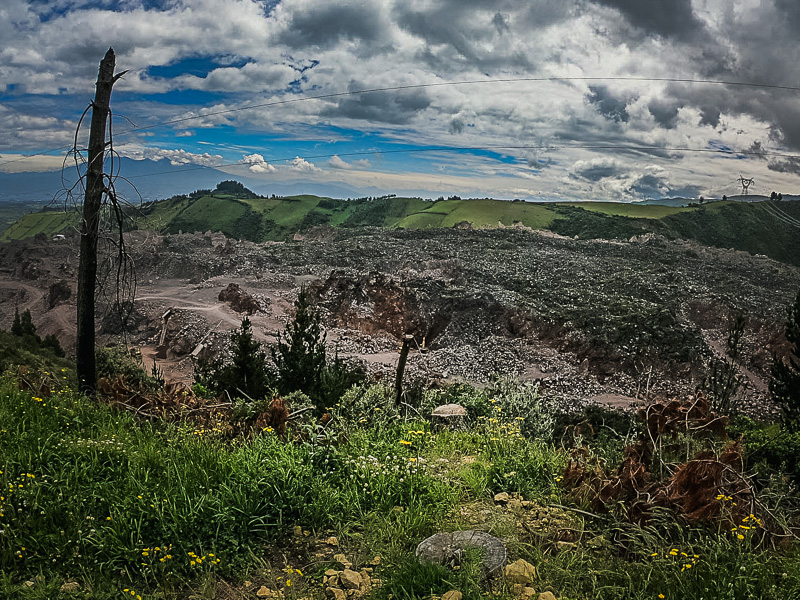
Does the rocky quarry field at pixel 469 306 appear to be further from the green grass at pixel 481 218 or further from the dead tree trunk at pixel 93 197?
the green grass at pixel 481 218

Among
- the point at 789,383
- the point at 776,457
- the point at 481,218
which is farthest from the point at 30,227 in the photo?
the point at 776,457

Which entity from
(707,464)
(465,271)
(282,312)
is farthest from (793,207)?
(707,464)

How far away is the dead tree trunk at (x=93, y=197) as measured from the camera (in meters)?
7.29

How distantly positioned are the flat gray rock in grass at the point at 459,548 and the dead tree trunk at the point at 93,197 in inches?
250

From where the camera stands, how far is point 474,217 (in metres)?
66.6

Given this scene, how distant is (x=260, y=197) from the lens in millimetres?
82438

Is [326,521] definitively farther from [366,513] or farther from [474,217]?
[474,217]

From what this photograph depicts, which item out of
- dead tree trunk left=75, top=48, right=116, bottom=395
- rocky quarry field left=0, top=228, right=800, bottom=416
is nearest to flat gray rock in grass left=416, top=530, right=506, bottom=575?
dead tree trunk left=75, top=48, right=116, bottom=395

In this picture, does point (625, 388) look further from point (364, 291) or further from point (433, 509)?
point (433, 509)

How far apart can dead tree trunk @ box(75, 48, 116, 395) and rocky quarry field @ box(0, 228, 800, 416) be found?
11.0 m

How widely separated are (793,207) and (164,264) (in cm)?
6675

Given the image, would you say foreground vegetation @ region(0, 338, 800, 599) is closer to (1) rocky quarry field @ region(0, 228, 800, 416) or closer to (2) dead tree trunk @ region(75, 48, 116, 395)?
(2) dead tree trunk @ region(75, 48, 116, 395)

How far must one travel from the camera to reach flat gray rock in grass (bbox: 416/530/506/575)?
10.1ft

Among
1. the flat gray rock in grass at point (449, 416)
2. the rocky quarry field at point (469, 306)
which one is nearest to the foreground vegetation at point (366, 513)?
the flat gray rock in grass at point (449, 416)
